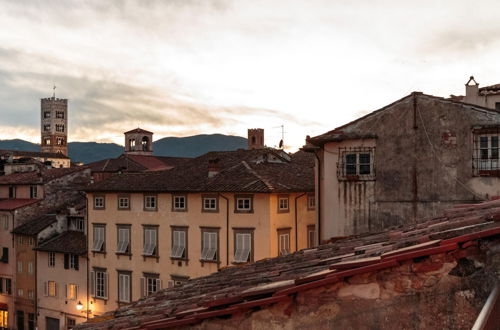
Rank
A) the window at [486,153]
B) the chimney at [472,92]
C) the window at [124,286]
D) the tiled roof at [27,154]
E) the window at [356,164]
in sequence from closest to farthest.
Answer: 1. the window at [486,153]
2. the window at [356,164]
3. the chimney at [472,92]
4. the window at [124,286]
5. the tiled roof at [27,154]

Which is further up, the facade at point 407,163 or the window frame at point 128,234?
the facade at point 407,163

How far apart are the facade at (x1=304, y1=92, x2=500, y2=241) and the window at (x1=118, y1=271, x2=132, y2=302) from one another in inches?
909

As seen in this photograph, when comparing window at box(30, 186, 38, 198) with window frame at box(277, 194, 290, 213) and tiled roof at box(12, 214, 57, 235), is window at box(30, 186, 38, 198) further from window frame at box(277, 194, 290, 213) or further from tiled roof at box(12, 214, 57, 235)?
window frame at box(277, 194, 290, 213)

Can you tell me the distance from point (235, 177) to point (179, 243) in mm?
6322

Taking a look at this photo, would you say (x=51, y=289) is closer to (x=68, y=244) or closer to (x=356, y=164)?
(x=68, y=244)

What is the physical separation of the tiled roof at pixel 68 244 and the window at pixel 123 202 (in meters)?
5.58

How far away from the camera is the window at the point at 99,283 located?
4319 cm

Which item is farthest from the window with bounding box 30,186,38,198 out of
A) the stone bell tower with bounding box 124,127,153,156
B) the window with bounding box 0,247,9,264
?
the stone bell tower with bounding box 124,127,153,156

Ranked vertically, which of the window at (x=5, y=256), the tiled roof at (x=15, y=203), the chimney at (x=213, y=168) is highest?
the chimney at (x=213, y=168)

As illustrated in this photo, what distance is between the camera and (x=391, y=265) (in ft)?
18.1

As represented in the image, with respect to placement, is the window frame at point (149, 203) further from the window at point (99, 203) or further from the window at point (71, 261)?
the window at point (71, 261)

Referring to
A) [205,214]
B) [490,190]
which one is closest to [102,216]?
[205,214]

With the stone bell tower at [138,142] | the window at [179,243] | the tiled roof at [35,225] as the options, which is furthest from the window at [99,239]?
the stone bell tower at [138,142]

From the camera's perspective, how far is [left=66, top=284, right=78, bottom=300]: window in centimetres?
4556
